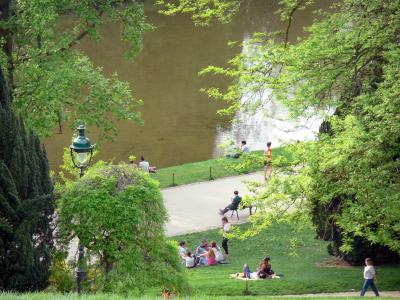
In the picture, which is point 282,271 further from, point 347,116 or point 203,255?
point 347,116

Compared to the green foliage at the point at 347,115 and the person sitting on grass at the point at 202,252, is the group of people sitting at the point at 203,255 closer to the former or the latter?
the person sitting on grass at the point at 202,252

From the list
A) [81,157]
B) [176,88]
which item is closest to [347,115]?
[81,157]

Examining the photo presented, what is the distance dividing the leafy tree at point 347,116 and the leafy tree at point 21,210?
194 inches

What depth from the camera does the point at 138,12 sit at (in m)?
27.3

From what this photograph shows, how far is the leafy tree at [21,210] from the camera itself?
1292 cm

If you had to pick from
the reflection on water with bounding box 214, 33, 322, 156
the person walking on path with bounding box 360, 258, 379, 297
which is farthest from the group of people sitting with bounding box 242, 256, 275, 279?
the reflection on water with bounding box 214, 33, 322, 156

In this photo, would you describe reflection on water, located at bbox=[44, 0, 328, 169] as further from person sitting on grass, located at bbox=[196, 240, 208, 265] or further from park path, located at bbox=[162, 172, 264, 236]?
person sitting on grass, located at bbox=[196, 240, 208, 265]

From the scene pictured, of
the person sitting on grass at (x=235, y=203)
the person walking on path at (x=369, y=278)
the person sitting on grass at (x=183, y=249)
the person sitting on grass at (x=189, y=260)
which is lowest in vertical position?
the person walking on path at (x=369, y=278)

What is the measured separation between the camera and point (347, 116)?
15.3m

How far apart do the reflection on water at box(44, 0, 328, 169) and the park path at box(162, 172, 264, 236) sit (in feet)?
8.73

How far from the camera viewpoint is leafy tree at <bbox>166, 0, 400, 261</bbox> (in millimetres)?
14539

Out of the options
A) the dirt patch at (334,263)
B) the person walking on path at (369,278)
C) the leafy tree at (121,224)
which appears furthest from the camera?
the dirt patch at (334,263)

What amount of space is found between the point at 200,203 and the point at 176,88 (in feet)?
54.9

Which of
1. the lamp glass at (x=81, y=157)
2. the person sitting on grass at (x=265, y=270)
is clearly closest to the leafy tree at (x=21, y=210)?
the lamp glass at (x=81, y=157)
